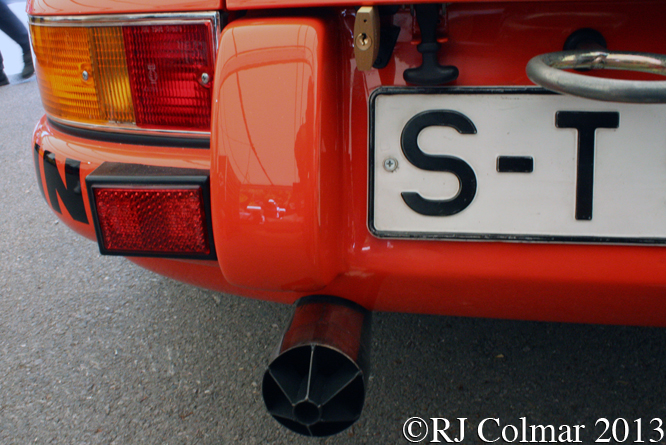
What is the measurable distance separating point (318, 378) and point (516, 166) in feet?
1.70

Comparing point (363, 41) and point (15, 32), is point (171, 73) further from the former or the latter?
point (15, 32)

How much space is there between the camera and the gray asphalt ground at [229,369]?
151 centimetres

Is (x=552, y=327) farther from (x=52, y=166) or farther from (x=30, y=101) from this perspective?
(x=30, y=101)

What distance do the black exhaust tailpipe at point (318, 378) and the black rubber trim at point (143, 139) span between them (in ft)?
1.39

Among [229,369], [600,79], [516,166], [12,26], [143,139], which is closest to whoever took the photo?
[600,79]

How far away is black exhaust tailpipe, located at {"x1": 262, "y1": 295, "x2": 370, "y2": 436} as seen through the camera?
0.99 metres

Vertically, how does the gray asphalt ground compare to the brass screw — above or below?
Answer: below

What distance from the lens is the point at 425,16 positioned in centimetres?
90

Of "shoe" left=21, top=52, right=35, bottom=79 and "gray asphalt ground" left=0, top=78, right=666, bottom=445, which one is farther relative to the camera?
"shoe" left=21, top=52, right=35, bottom=79

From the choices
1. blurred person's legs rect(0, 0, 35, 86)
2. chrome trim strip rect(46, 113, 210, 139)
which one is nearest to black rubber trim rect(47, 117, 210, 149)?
chrome trim strip rect(46, 113, 210, 139)

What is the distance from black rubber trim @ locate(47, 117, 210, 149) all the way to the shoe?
539 cm

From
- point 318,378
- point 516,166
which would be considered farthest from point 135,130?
point 516,166

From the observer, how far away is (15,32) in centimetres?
592

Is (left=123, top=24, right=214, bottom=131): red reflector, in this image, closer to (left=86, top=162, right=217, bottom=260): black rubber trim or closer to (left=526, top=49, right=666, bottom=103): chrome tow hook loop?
(left=86, top=162, right=217, bottom=260): black rubber trim
